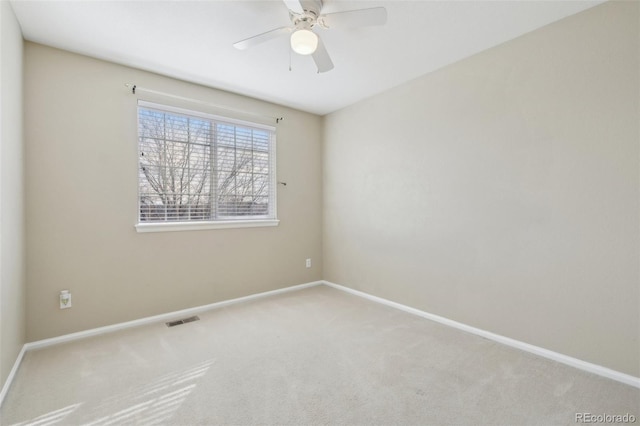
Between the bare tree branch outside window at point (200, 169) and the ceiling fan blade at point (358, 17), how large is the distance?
191cm

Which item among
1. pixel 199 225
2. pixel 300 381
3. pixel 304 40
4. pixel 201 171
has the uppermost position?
pixel 304 40

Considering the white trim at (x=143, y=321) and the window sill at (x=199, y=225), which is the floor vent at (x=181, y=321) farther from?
the window sill at (x=199, y=225)

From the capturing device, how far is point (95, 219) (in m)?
2.59

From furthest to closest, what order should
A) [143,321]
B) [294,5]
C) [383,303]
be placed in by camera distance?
[383,303] < [143,321] < [294,5]

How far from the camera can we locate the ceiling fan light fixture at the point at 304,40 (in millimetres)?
1769

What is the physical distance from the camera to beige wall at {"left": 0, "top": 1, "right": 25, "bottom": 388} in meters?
1.75

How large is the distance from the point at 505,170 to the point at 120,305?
11.7ft

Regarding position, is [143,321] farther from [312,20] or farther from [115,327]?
[312,20]

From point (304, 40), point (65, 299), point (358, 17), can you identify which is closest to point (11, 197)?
point (65, 299)

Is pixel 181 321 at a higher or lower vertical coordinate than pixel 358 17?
lower

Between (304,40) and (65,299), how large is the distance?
9.10 ft

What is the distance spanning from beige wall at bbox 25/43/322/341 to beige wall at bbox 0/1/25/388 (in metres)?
0.15

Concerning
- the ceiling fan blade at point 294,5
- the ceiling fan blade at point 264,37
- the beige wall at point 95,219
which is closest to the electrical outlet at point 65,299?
the beige wall at point 95,219

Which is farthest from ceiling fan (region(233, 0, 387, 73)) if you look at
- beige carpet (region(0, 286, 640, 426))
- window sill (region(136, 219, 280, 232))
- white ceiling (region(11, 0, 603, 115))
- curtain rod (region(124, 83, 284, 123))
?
beige carpet (region(0, 286, 640, 426))
